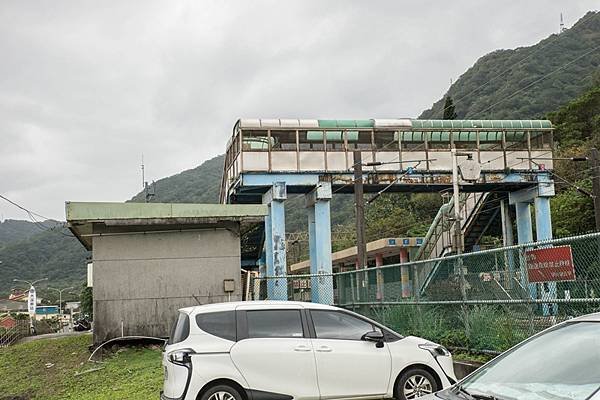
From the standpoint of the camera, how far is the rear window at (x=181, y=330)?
8.77 metres

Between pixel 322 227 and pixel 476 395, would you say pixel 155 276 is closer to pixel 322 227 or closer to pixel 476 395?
pixel 322 227

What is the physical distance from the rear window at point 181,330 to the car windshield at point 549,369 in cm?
475

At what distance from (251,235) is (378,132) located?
8.58 m

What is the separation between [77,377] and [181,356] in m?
7.79

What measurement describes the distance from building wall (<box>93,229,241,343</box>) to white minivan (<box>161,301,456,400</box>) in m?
9.75

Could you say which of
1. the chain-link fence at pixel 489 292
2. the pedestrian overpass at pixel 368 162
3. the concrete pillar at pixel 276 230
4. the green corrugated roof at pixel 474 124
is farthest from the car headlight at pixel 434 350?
the green corrugated roof at pixel 474 124

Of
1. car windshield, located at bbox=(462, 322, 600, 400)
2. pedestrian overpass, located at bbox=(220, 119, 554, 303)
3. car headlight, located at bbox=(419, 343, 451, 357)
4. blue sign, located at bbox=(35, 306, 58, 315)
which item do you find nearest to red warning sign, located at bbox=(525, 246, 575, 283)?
car headlight, located at bbox=(419, 343, 451, 357)

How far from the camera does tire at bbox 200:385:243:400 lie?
27.3ft

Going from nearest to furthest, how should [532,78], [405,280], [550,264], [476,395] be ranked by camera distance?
[476,395]
[550,264]
[405,280]
[532,78]

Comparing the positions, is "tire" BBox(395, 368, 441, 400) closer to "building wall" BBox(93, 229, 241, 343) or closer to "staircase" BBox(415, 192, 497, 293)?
"building wall" BBox(93, 229, 241, 343)

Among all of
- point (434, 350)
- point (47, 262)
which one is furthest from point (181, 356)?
point (47, 262)

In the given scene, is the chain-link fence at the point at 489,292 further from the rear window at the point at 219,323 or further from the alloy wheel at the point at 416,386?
the rear window at the point at 219,323

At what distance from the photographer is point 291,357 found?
29.0 ft

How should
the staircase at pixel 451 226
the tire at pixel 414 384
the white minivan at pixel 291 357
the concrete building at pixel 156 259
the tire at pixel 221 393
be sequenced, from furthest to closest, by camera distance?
the staircase at pixel 451 226 < the concrete building at pixel 156 259 < the tire at pixel 414 384 < the white minivan at pixel 291 357 < the tire at pixel 221 393
